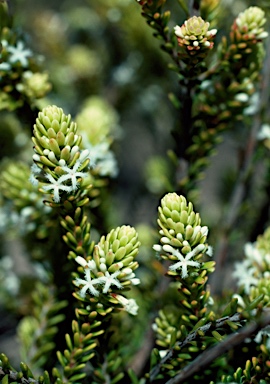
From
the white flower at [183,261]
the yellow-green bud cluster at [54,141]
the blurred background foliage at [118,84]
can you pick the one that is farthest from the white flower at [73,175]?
the blurred background foliage at [118,84]

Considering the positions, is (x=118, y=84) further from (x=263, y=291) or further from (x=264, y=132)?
(x=263, y=291)

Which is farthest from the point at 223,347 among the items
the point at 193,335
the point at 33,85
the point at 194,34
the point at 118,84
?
the point at 118,84

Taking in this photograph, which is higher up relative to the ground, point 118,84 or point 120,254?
point 118,84

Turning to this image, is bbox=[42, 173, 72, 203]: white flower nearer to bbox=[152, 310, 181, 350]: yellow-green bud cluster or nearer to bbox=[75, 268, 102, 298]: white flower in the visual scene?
bbox=[75, 268, 102, 298]: white flower

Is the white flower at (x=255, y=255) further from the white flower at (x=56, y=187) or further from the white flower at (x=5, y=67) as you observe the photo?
the white flower at (x=5, y=67)

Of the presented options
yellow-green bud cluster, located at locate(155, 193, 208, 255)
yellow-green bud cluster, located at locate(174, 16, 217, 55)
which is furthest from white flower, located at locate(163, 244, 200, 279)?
yellow-green bud cluster, located at locate(174, 16, 217, 55)
